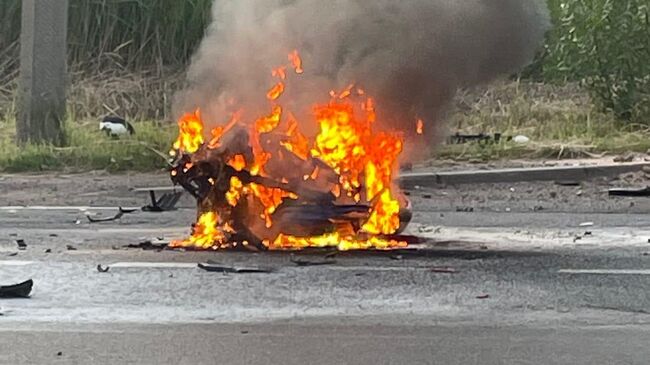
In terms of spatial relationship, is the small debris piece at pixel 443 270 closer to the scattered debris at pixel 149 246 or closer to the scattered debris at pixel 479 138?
the scattered debris at pixel 149 246

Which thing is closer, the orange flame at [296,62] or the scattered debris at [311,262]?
the scattered debris at [311,262]

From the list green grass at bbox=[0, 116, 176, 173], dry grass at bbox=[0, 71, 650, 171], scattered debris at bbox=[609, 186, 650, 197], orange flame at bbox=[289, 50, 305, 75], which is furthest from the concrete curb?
orange flame at bbox=[289, 50, 305, 75]

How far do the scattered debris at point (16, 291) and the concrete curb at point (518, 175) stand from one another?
7582 mm

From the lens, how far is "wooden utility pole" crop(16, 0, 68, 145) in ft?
56.3

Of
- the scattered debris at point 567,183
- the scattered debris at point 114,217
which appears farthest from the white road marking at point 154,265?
the scattered debris at point 567,183

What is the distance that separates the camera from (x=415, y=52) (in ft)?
32.2

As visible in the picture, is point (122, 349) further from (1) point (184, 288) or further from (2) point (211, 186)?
(2) point (211, 186)

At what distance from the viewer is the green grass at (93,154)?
1630cm

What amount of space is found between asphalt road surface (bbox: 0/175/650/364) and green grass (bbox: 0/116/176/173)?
4.88 m

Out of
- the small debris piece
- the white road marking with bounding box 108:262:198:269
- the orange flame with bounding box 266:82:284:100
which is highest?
the orange flame with bounding box 266:82:284:100

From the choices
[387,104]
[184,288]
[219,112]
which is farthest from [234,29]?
[184,288]

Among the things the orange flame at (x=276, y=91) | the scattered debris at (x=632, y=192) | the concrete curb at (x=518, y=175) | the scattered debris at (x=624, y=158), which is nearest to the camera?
the orange flame at (x=276, y=91)

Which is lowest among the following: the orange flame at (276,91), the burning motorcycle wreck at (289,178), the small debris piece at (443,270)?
the small debris piece at (443,270)

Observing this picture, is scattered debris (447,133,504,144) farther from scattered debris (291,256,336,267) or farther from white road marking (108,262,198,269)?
white road marking (108,262,198,269)
